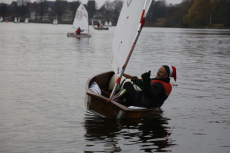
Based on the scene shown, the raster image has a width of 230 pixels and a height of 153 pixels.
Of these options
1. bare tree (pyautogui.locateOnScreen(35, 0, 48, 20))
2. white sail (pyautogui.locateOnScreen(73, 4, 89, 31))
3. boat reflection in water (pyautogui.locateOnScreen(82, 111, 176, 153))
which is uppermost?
bare tree (pyautogui.locateOnScreen(35, 0, 48, 20))

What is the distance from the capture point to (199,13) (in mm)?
107375

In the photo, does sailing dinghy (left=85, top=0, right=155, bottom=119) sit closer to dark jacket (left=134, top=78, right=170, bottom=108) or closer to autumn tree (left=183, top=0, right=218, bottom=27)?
dark jacket (left=134, top=78, right=170, bottom=108)

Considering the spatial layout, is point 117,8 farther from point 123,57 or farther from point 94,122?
point 94,122

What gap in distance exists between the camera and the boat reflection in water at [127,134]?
6.31m

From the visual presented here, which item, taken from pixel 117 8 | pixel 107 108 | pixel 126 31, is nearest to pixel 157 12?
pixel 117 8

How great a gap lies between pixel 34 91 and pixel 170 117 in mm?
4569

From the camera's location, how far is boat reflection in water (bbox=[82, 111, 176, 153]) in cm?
631

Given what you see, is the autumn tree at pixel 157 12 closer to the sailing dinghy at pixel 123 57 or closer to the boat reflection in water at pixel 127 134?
the sailing dinghy at pixel 123 57

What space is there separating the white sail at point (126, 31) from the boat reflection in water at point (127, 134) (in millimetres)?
1239

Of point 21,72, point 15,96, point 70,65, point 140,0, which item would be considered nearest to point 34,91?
point 15,96

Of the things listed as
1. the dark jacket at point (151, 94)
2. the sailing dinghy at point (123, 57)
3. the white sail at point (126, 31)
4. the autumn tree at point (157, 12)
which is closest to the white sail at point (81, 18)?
the white sail at point (126, 31)

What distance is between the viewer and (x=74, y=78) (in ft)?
44.2

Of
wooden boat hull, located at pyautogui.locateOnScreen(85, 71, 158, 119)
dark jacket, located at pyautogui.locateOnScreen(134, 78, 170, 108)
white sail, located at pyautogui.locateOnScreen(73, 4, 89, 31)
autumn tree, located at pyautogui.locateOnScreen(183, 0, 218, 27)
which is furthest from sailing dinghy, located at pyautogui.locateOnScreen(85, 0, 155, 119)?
autumn tree, located at pyautogui.locateOnScreen(183, 0, 218, 27)

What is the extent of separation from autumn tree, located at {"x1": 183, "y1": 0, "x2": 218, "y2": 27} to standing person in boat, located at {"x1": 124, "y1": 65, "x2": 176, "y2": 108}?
10200 cm
